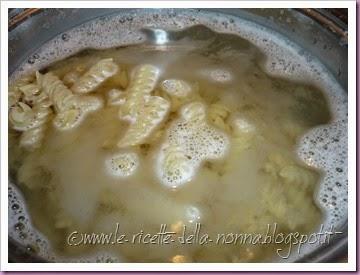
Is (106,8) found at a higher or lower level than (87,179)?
higher

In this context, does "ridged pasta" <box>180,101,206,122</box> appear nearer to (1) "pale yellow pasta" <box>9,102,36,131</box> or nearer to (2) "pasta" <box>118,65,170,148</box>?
(2) "pasta" <box>118,65,170,148</box>

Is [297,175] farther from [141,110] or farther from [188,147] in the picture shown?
[141,110]

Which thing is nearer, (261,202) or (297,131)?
(261,202)

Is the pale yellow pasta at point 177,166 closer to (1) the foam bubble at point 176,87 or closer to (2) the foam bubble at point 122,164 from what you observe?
(2) the foam bubble at point 122,164

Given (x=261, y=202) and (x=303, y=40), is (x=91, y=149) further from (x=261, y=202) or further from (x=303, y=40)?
(x=303, y=40)

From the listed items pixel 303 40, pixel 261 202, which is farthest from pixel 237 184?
pixel 303 40

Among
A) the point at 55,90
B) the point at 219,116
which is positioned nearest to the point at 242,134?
the point at 219,116

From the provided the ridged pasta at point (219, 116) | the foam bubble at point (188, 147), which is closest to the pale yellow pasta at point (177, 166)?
the foam bubble at point (188, 147)
